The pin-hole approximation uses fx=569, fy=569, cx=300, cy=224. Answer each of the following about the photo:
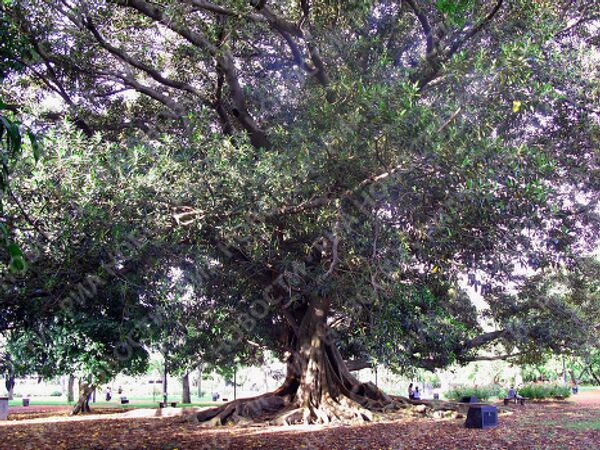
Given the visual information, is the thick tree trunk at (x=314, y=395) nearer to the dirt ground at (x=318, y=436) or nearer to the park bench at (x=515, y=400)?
the dirt ground at (x=318, y=436)

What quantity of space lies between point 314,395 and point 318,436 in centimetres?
277

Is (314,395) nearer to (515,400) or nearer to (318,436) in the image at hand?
(318,436)

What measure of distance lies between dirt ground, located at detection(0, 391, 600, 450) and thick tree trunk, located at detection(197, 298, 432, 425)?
0.75 metres

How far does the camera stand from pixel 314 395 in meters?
13.4

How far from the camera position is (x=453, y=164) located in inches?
313

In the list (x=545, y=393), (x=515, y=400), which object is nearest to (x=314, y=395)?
(x=515, y=400)

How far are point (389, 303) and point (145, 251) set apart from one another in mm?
4728

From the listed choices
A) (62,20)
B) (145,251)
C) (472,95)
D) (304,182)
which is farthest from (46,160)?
(472,95)

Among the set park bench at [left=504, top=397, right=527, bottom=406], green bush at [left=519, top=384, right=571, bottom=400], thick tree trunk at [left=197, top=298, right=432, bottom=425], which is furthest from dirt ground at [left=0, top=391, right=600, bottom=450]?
green bush at [left=519, top=384, right=571, bottom=400]

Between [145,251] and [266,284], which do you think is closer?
[145,251]

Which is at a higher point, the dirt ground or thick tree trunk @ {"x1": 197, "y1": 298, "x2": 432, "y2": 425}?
thick tree trunk @ {"x1": 197, "y1": 298, "x2": 432, "y2": 425}

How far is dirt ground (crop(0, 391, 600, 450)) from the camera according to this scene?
9578mm

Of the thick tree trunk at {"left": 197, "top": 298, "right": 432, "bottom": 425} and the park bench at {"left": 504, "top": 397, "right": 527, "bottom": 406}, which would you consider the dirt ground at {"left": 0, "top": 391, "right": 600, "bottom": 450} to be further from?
the park bench at {"left": 504, "top": 397, "right": 527, "bottom": 406}

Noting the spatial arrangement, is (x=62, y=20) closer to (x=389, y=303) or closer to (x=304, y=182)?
(x=304, y=182)
